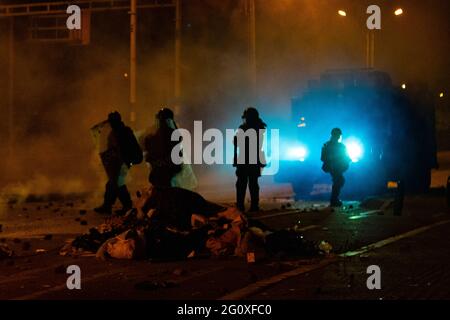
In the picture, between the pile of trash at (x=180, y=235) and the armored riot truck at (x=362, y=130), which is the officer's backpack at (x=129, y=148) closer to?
the pile of trash at (x=180, y=235)

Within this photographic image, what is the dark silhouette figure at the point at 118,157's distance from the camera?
13.3 meters

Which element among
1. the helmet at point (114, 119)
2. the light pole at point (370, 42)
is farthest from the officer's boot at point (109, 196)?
the light pole at point (370, 42)

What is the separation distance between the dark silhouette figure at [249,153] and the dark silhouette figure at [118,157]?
190cm

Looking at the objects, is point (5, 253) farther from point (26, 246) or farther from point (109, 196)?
point (109, 196)

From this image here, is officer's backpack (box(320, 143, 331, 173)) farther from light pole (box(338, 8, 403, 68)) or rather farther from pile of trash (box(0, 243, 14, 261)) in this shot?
light pole (box(338, 8, 403, 68))

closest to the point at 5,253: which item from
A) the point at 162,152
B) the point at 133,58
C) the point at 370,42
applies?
the point at 162,152

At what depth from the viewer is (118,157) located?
44.3ft

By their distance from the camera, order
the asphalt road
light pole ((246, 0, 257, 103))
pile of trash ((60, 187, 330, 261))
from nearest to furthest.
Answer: the asphalt road, pile of trash ((60, 187, 330, 261)), light pole ((246, 0, 257, 103))

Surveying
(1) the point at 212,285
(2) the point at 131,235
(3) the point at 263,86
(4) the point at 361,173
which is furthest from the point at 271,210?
(3) the point at 263,86

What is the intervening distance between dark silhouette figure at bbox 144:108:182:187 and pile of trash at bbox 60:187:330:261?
2812mm

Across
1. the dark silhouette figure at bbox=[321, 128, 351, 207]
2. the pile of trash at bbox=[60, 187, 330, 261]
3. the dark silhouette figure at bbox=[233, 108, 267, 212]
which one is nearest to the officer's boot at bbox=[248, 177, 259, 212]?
the dark silhouette figure at bbox=[233, 108, 267, 212]

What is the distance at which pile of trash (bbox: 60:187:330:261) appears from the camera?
852cm

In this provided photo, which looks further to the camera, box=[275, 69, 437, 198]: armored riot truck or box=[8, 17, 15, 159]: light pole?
box=[8, 17, 15, 159]: light pole

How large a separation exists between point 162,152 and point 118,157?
1.18 m
